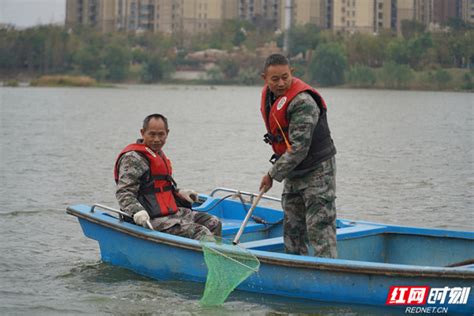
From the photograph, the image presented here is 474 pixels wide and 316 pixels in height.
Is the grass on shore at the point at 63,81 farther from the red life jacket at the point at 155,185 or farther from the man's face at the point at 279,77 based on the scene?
the man's face at the point at 279,77

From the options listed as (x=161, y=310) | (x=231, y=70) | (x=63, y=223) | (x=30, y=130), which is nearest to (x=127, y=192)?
(x=161, y=310)

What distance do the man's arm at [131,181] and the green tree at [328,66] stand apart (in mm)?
93290

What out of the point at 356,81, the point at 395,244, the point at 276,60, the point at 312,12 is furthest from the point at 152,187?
the point at 312,12

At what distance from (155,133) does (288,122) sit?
5.18 feet

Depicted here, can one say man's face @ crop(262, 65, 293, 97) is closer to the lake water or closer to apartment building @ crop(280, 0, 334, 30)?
the lake water

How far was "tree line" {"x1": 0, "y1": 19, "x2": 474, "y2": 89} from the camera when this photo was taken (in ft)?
301

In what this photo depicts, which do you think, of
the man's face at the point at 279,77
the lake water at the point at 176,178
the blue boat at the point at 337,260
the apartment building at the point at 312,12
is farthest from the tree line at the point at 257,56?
the man's face at the point at 279,77

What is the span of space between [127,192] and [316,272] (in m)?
2.01

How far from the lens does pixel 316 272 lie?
795cm

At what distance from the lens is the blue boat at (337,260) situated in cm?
760

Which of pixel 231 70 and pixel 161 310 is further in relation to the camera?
pixel 231 70

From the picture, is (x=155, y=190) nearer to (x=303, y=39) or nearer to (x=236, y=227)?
(x=236, y=227)

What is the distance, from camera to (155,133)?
9.12 meters

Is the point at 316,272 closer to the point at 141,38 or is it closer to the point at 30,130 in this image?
the point at 30,130
